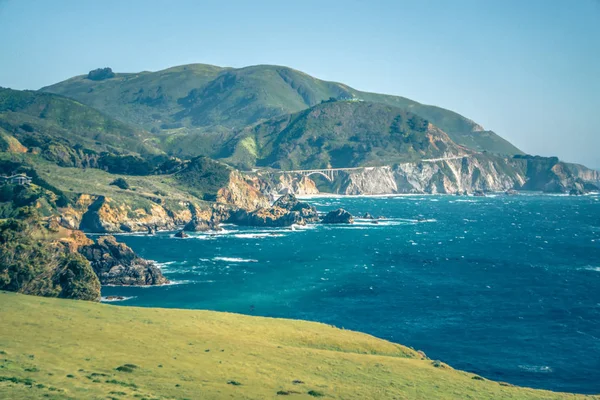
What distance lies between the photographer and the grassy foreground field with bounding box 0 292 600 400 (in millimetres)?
44781

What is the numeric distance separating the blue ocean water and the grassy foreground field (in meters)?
16.4

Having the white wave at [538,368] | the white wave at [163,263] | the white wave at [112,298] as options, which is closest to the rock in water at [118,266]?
the white wave at [112,298]

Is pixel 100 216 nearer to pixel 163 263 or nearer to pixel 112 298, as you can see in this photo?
pixel 163 263

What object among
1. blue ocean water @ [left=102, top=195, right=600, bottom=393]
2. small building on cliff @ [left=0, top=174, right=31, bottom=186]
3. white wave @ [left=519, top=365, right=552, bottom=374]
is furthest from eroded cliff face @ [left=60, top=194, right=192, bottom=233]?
white wave @ [left=519, top=365, right=552, bottom=374]

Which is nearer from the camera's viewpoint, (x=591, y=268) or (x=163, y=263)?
(x=591, y=268)

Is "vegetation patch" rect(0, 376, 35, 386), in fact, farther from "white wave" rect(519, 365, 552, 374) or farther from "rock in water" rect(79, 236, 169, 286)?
"rock in water" rect(79, 236, 169, 286)

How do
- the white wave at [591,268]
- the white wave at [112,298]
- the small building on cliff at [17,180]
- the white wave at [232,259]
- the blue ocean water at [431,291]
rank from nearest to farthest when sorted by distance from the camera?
the blue ocean water at [431,291] → the white wave at [112,298] → the white wave at [591,268] → the white wave at [232,259] → the small building on cliff at [17,180]

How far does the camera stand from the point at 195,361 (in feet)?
182

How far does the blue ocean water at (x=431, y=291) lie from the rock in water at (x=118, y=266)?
384 cm

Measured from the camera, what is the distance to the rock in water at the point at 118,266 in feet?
400

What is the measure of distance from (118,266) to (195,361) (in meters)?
73.5

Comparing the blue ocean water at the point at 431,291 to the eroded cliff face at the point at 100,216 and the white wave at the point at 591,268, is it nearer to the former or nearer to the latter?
the white wave at the point at 591,268

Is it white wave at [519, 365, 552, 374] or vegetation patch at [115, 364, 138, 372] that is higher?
vegetation patch at [115, 364, 138, 372]

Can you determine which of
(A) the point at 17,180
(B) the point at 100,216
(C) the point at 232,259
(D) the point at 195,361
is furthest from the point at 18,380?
(A) the point at 17,180
